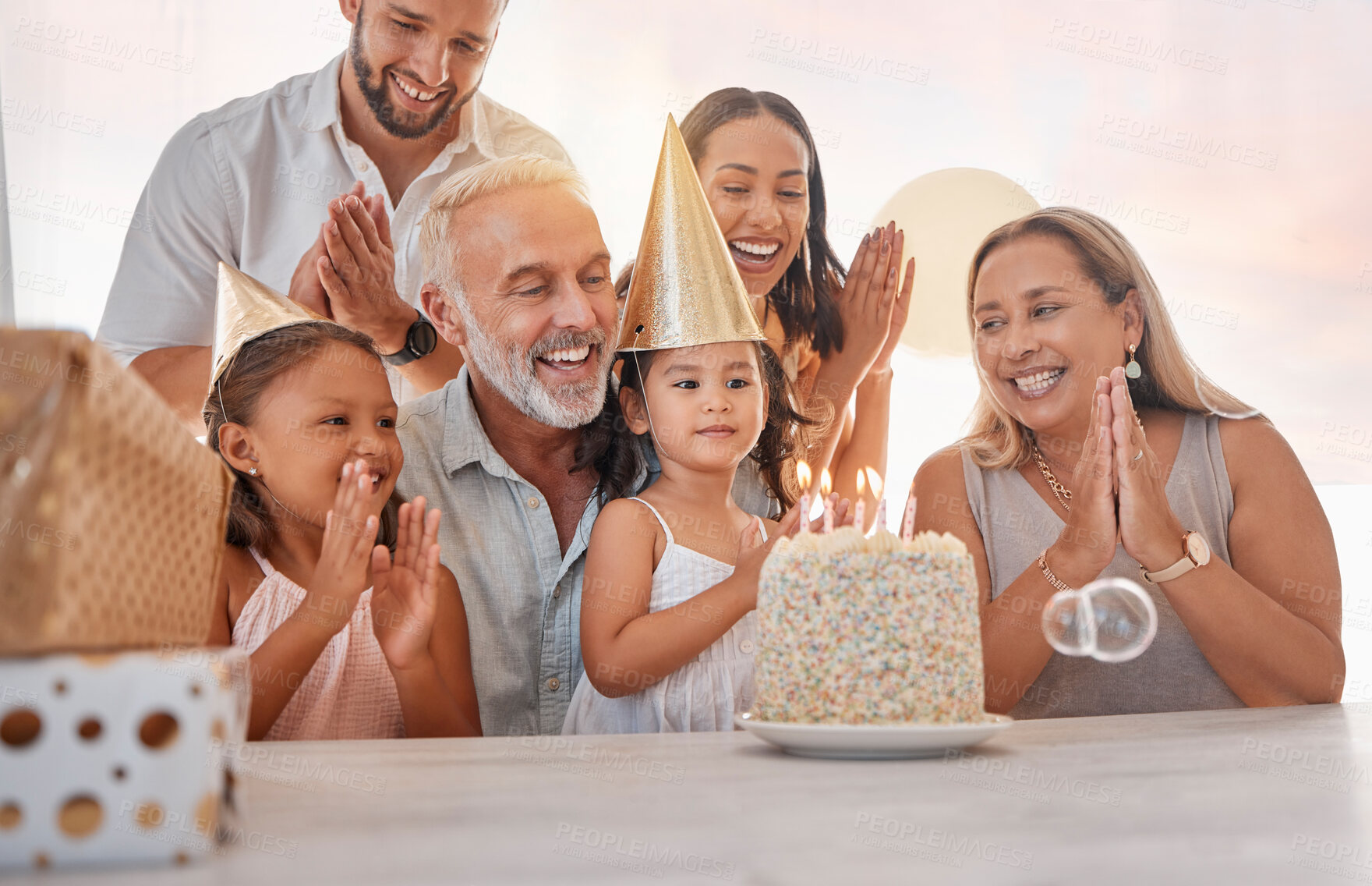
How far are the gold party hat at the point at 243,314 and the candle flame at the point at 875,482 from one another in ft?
3.15

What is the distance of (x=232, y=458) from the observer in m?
1.41

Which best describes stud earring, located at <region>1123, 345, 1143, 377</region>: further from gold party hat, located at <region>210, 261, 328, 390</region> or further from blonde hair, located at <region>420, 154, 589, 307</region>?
gold party hat, located at <region>210, 261, 328, 390</region>

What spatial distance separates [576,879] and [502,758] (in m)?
0.38

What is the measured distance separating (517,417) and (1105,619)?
0.90 m

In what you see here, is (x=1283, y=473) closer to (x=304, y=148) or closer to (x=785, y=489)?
(x=785, y=489)

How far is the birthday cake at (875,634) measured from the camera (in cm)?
78

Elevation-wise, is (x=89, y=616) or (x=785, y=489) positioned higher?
(x=785, y=489)

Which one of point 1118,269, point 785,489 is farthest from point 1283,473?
point 785,489

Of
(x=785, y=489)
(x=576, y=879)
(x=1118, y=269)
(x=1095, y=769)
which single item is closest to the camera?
(x=576, y=879)

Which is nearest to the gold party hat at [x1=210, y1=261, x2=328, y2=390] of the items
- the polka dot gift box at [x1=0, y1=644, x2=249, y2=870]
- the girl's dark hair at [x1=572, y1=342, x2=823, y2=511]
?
the girl's dark hair at [x1=572, y1=342, x2=823, y2=511]

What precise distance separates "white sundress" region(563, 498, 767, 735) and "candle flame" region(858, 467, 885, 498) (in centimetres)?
50

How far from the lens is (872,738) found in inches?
29.7

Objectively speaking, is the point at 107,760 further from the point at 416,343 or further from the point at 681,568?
the point at 416,343

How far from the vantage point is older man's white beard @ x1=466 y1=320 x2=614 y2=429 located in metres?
1.56
